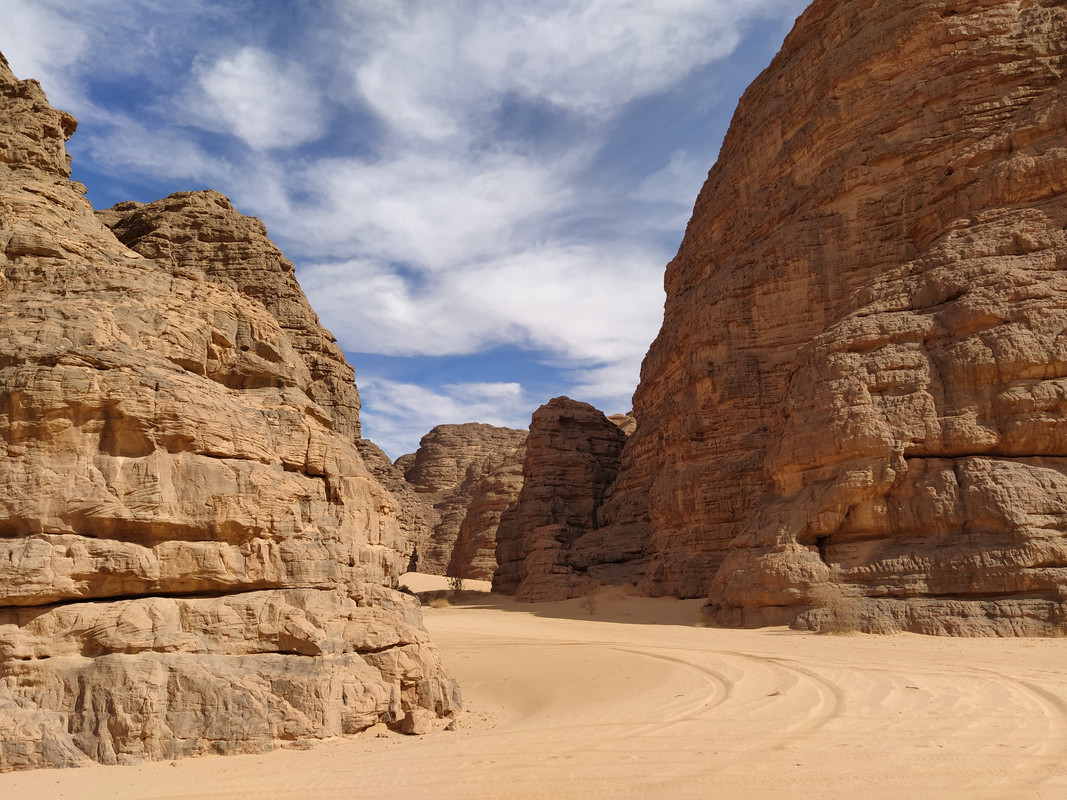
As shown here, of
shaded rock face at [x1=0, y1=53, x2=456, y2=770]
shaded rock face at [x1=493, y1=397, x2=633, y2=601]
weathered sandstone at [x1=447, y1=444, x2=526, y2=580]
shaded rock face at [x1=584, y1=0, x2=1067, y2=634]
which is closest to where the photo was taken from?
shaded rock face at [x1=0, y1=53, x2=456, y2=770]

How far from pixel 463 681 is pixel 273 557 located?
503 cm

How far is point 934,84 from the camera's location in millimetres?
20422

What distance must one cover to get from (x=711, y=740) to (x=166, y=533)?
16.1 feet

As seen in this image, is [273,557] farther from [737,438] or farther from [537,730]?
[737,438]

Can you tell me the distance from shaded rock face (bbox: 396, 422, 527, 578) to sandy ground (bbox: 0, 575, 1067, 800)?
3152 centimetres

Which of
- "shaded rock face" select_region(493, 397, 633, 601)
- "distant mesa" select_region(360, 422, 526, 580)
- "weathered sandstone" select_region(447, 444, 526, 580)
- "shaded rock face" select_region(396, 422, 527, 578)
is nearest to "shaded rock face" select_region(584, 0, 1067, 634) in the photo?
"shaded rock face" select_region(493, 397, 633, 601)

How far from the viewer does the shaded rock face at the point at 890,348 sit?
531 inches

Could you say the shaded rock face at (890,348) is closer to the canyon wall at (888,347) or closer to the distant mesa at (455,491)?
the canyon wall at (888,347)

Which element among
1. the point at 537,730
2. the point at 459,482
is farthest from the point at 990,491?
the point at 459,482

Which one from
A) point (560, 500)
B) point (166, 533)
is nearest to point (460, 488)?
point (560, 500)

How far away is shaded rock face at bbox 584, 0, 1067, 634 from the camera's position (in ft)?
44.3

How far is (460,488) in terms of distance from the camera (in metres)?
61.4

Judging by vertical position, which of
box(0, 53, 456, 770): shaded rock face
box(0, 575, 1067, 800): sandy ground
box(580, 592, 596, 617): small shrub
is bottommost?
box(580, 592, 596, 617): small shrub

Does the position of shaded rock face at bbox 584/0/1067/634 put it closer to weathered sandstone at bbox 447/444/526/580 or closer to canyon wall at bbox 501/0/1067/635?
canyon wall at bbox 501/0/1067/635
